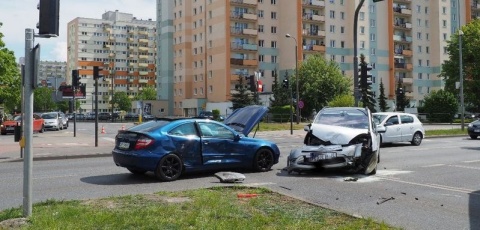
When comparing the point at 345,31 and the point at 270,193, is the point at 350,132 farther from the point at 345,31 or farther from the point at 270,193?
the point at 345,31

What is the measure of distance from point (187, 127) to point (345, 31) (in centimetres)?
7273

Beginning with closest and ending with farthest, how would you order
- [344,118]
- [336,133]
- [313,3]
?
[336,133], [344,118], [313,3]

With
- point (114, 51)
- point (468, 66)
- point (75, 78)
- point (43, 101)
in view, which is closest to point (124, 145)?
point (75, 78)

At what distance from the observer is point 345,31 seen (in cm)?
7925

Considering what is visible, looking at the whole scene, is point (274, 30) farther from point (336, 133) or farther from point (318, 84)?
point (336, 133)

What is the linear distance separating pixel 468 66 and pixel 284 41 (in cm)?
2846

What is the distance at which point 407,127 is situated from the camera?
2112cm

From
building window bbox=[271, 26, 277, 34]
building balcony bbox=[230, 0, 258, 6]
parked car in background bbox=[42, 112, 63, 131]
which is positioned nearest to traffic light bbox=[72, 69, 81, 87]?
parked car in background bbox=[42, 112, 63, 131]

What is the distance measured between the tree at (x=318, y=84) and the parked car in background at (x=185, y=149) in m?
51.0

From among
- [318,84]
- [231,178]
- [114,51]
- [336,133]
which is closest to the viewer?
Answer: [231,178]

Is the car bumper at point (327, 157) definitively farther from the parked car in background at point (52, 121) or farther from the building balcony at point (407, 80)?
the building balcony at point (407, 80)

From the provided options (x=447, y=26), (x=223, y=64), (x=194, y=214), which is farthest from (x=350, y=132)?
(x=447, y=26)

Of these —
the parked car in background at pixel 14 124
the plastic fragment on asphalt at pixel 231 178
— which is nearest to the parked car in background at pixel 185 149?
the plastic fragment on asphalt at pixel 231 178

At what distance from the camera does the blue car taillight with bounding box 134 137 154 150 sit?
9.84 meters
